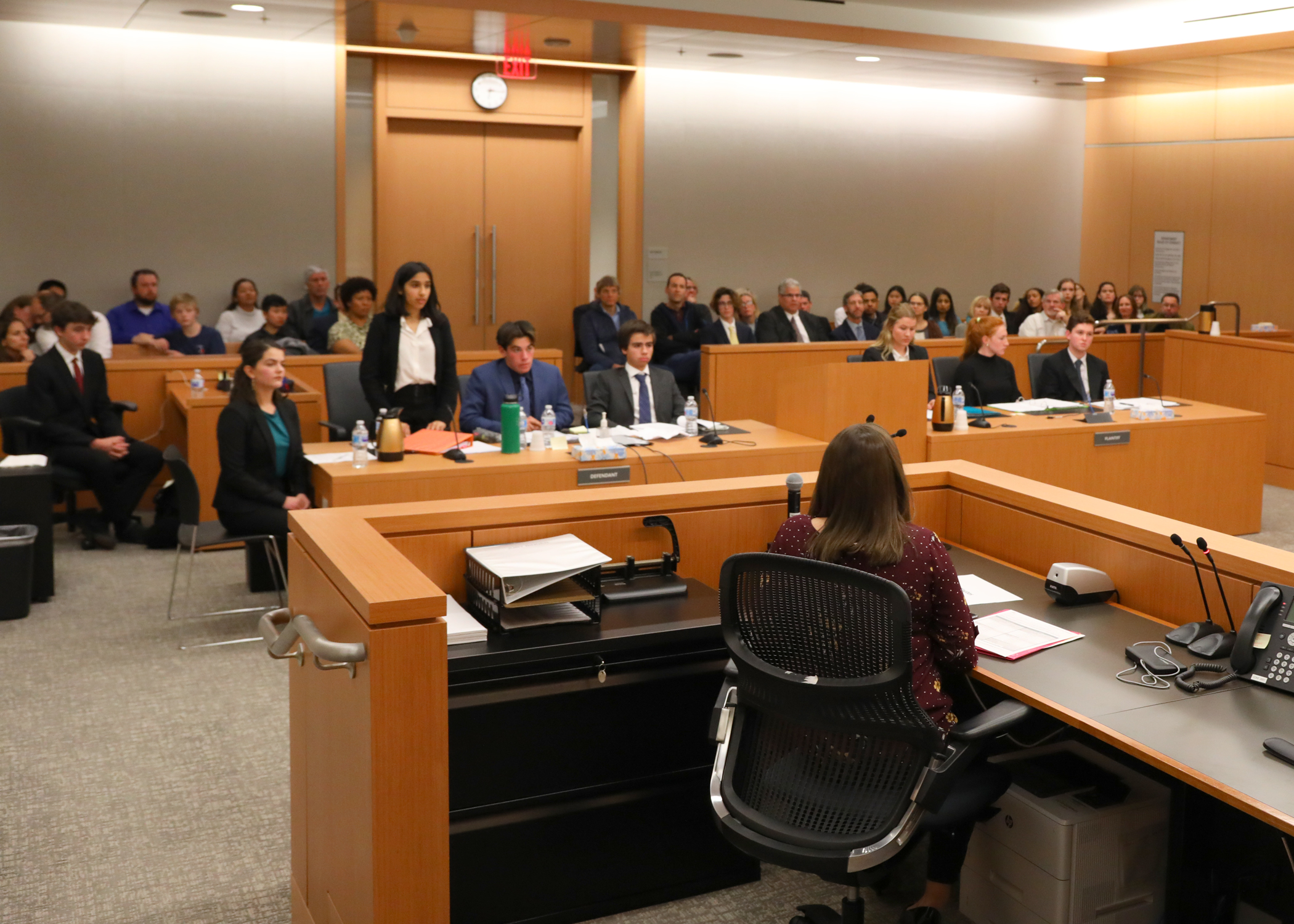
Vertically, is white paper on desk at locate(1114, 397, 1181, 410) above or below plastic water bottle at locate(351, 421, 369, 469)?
above

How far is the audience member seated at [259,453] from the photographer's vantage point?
207 inches

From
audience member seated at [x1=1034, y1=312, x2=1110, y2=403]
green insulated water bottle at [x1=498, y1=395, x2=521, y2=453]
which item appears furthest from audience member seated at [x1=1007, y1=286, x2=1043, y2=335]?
green insulated water bottle at [x1=498, y1=395, x2=521, y2=453]

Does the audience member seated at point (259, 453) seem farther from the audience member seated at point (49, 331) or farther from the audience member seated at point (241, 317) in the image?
the audience member seated at point (241, 317)

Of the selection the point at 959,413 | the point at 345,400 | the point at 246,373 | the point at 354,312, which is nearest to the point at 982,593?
the point at 959,413

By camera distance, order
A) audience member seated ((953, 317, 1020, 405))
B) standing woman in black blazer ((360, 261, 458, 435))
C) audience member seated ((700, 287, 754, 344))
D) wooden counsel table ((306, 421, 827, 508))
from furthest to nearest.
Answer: audience member seated ((700, 287, 754, 344)), audience member seated ((953, 317, 1020, 405)), standing woman in black blazer ((360, 261, 458, 435)), wooden counsel table ((306, 421, 827, 508))

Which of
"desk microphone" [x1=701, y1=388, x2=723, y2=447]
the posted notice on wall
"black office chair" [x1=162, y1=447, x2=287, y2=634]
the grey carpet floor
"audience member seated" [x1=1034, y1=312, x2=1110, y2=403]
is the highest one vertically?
the posted notice on wall

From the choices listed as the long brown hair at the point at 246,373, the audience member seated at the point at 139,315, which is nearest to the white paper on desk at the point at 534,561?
the long brown hair at the point at 246,373

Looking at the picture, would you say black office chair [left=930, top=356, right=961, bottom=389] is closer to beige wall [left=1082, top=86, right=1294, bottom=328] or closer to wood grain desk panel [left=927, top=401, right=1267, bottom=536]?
wood grain desk panel [left=927, top=401, right=1267, bottom=536]

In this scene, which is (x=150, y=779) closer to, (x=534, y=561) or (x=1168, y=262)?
(x=534, y=561)

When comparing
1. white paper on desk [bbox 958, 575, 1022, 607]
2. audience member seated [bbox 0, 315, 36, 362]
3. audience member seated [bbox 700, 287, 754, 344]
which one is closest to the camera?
white paper on desk [bbox 958, 575, 1022, 607]

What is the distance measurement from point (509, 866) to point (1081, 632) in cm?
152

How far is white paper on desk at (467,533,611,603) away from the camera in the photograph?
2812 millimetres

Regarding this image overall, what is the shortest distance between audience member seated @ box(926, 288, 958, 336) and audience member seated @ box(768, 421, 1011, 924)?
30.8 feet

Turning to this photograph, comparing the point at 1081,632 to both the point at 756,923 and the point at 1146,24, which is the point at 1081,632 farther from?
the point at 1146,24
